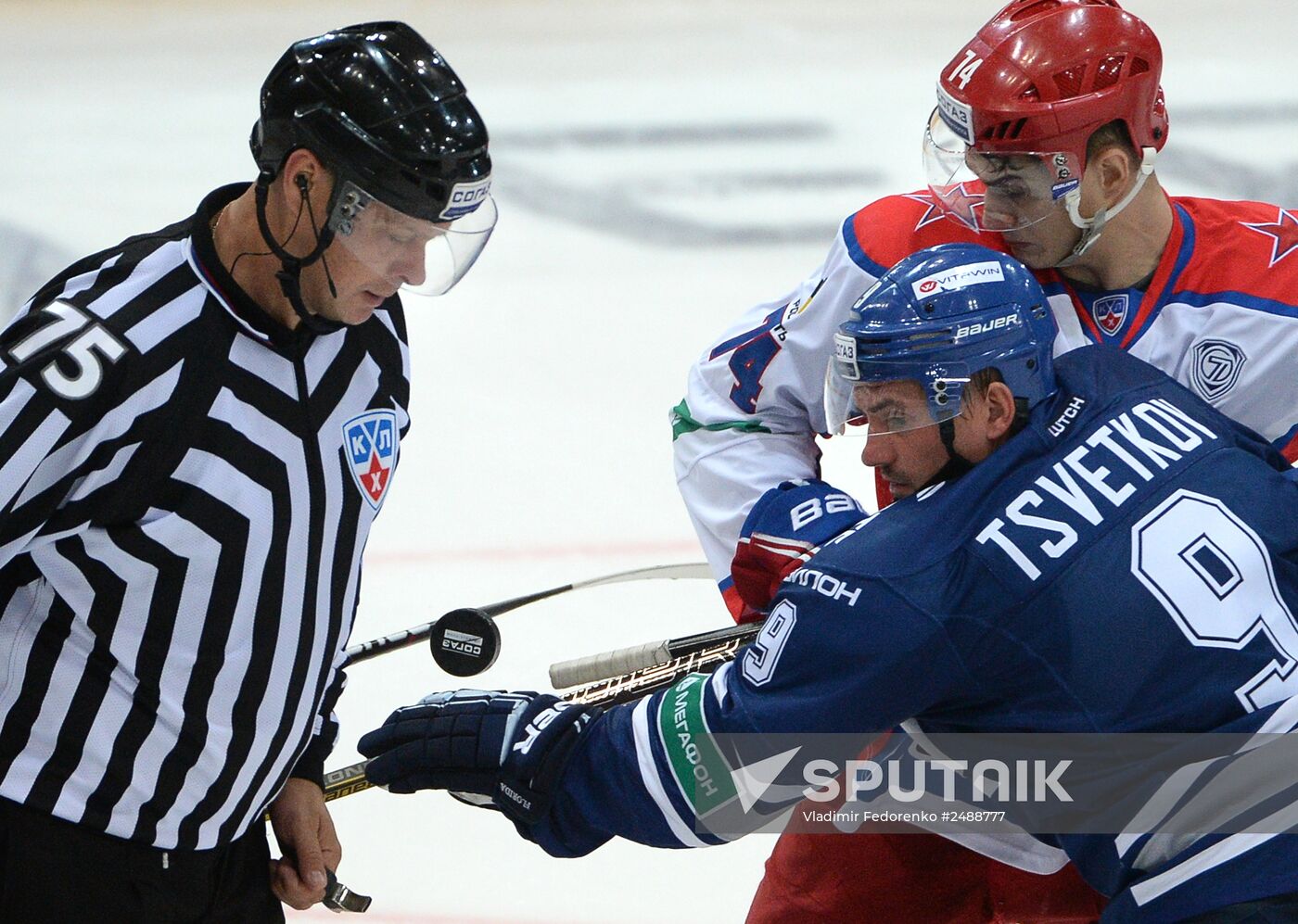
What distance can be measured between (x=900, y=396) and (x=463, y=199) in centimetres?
59

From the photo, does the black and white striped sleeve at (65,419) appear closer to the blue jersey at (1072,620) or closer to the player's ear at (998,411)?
the blue jersey at (1072,620)

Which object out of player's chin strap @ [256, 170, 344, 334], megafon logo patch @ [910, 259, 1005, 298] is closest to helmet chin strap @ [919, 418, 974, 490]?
megafon logo patch @ [910, 259, 1005, 298]

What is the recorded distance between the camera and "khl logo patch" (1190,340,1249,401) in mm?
2312

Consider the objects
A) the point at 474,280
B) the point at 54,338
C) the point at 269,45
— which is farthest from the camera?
the point at 269,45

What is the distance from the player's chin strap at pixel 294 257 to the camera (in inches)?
65.2

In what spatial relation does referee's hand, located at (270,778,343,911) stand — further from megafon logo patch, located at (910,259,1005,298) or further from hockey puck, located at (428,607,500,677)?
megafon logo patch, located at (910,259,1005,298)

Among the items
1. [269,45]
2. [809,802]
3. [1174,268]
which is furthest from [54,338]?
[269,45]

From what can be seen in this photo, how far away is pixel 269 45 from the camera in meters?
5.72

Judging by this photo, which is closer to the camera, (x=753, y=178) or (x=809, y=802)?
(x=809, y=802)

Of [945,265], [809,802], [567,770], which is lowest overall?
[809,802]

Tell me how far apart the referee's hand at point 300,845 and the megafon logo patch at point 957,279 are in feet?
3.10

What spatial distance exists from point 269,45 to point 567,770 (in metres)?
4.32

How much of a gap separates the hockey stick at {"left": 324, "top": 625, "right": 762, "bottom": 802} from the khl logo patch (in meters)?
0.72

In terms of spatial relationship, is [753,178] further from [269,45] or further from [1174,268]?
[1174,268]
